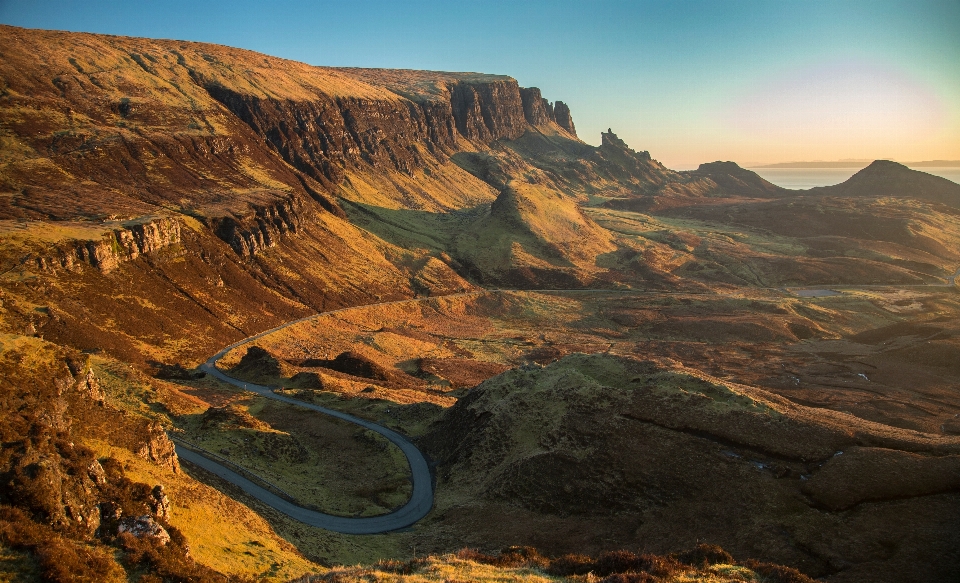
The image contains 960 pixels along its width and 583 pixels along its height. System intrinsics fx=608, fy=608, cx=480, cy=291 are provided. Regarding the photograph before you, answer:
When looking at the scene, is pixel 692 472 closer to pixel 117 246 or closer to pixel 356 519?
pixel 356 519

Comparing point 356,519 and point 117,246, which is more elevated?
point 117,246

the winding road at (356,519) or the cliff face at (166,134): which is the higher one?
the cliff face at (166,134)

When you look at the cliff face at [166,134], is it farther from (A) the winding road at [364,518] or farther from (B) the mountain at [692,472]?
(B) the mountain at [692,472]

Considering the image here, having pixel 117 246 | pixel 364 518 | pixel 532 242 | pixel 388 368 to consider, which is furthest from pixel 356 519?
pixel 532 242

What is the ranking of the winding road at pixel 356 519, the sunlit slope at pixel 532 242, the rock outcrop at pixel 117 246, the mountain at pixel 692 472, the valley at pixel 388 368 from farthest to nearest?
the sunlit slope at pixel 532 242, the rock outcrop at pixel 117 246, the winding road at pixel 356 519, the mountain at pixel 692 472, the valley at pixel 388 368

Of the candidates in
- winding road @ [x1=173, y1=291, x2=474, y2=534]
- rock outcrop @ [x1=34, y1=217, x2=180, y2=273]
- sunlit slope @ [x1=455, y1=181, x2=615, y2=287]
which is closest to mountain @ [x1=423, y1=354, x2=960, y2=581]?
winding road @ [x1=173, y1=291, x2=474, y2=534]

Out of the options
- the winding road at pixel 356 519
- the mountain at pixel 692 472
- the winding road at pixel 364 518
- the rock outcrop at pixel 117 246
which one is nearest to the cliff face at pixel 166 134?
the rock outcrop at pixel 117 246

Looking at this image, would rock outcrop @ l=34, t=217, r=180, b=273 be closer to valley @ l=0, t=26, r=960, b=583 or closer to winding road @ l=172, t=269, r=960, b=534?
valley @ l=0, t=26, r=960, b=583

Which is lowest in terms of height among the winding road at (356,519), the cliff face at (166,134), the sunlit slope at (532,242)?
the winding road at (356,519)

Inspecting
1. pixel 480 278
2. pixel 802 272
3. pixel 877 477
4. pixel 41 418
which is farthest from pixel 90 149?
pixel 802 272

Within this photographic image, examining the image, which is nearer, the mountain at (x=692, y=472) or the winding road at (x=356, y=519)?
the mountain at (x=692, y=472)

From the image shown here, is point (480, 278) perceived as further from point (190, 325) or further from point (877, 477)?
point (877, 477)
